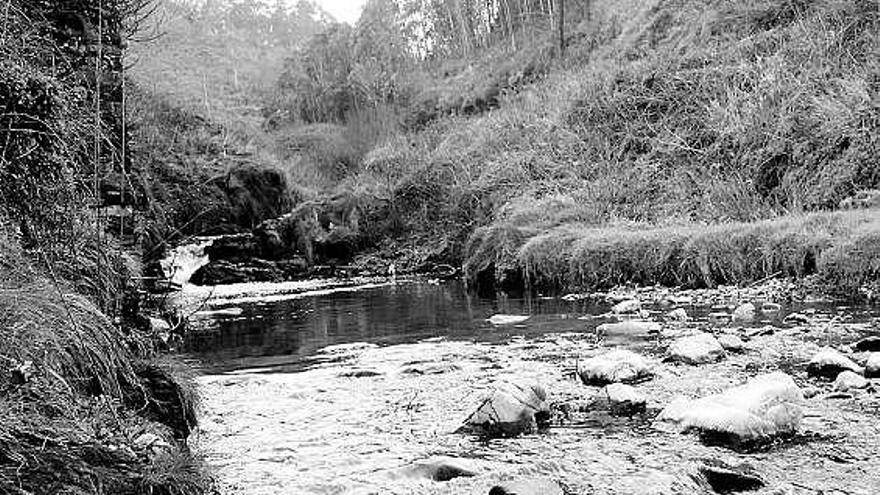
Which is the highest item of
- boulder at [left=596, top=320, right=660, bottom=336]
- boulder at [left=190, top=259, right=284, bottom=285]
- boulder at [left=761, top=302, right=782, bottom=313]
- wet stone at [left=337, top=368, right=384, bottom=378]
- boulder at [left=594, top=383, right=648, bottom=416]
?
boulder at [left=190, top=259, right=284, bottom=285]

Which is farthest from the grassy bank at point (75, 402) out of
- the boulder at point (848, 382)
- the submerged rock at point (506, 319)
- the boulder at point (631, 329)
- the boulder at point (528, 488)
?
the submerged rock at point (506, 319)

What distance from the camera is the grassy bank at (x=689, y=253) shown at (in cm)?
838

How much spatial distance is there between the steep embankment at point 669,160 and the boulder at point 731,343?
282cm

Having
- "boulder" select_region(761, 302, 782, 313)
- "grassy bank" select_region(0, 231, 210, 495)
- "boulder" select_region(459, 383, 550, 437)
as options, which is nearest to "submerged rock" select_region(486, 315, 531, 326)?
"boulder" select_region(761, 302, 782, 313)

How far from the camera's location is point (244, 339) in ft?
28.6

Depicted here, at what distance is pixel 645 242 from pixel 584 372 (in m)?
6.26

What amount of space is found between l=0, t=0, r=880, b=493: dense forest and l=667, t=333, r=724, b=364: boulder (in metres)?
3.00

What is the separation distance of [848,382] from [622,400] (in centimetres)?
131

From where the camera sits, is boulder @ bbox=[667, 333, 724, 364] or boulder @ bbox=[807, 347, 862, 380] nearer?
boulder @ bbox=[807, 347, 862, 380]

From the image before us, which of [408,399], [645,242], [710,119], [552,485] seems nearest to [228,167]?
[710,119]

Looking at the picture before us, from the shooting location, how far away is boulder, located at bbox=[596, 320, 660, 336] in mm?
7023

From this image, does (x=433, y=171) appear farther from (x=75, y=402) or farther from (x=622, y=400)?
(x=75, y=402)

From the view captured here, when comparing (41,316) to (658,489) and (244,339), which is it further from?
(244,339)

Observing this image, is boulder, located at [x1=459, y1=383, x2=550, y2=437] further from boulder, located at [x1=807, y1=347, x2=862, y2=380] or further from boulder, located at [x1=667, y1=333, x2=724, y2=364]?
boulder, located at [x1=807, y1=347, x2=862, y2=380]
